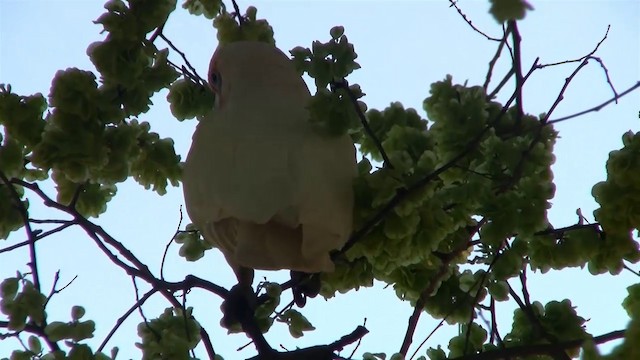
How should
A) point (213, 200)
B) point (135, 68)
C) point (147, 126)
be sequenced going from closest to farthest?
1. point (213, 200)
2. point (135, 68)
3. point (147, 126)

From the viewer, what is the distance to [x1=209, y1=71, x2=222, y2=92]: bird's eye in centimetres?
106

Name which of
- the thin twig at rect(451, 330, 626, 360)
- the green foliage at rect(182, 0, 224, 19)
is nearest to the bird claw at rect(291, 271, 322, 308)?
the thin twig at rect(451, 330, 626, 360)

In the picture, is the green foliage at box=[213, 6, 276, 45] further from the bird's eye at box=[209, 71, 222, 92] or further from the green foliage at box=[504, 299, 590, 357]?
the green foliage at box=[504, 299, 590, 357]

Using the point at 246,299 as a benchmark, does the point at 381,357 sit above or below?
below

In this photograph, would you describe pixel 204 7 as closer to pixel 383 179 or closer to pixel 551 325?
pixel 383 179

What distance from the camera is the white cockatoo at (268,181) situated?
34.2 inches

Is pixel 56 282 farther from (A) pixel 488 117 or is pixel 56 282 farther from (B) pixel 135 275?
(A) pixel 488 117

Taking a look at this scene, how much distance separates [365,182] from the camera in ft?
3.01

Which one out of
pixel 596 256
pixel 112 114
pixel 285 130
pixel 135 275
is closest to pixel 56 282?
pixel 135 275

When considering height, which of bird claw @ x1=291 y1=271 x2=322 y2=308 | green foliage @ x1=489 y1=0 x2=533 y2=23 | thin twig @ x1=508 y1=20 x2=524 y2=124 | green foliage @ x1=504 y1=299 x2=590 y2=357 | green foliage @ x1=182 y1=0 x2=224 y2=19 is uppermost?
green foliage @ x1=182 y1=0 x2=224 y2=19

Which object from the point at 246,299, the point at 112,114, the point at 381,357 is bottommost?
the point at 381,357

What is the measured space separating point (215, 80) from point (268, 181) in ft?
0.88

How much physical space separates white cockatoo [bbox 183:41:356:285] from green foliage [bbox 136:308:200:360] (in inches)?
4.3

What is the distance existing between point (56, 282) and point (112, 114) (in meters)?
0.23
